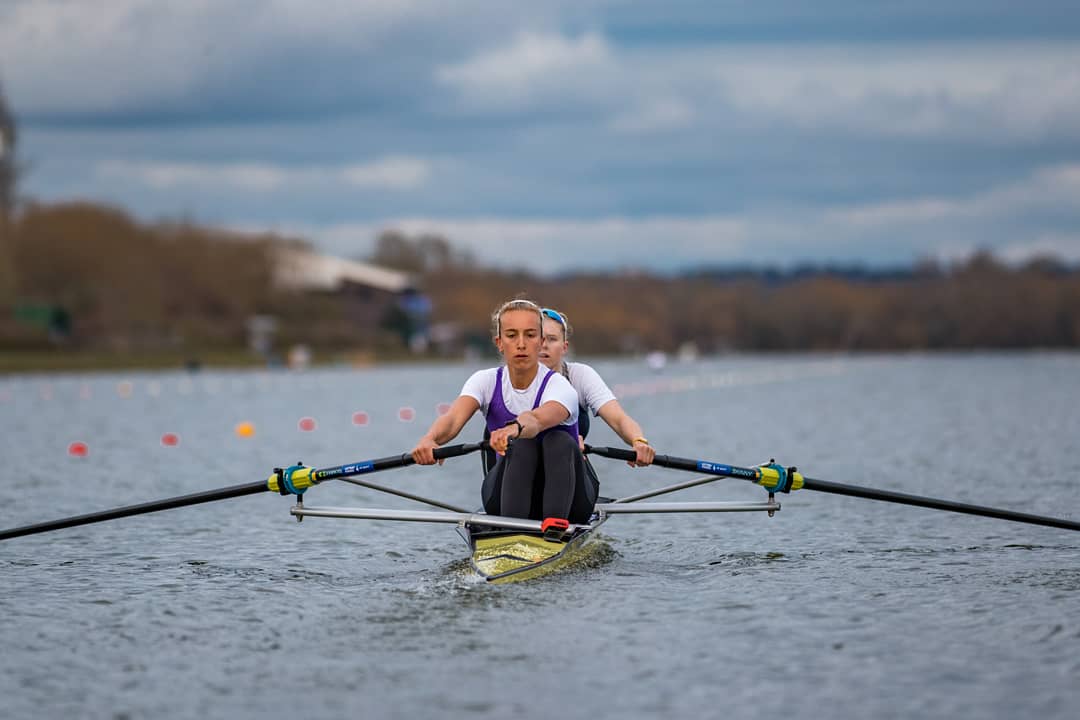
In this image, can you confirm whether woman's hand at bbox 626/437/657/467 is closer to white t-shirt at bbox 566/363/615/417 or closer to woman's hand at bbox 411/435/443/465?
white t-shirt at bbox 566/363/615/417

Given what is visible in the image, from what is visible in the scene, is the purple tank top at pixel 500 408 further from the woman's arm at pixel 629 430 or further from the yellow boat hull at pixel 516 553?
the yellow boat hull at pixel 516 553

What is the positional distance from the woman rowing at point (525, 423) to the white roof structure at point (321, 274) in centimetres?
10719

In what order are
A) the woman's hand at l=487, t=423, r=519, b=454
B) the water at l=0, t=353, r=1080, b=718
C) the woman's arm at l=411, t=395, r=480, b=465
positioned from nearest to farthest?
the water at l=0, t=353, r=1080, b=718 → the woman's hand at l=487, t=423, r=519, b=454 → the woman's arm at l=411, t=395, r=480, b=465

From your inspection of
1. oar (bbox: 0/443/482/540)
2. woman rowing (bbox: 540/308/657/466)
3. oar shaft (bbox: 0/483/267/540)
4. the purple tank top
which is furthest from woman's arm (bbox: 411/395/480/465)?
oar shaft (bbox: 0/483/267/540)

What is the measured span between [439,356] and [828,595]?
103m

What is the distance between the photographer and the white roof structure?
118 m

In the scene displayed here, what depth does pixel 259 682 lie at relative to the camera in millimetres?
7047

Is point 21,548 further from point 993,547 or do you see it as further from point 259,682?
point 993,547

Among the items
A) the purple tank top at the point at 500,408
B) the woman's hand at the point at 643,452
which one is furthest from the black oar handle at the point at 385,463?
the woman's hand at the point at 643,452

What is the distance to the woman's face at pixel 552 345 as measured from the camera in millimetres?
10414

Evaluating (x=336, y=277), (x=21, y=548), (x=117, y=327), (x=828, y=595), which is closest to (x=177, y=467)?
(x=21, y=548)

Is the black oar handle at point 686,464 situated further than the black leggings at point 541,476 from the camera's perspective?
Yes

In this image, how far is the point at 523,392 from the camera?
9.89m

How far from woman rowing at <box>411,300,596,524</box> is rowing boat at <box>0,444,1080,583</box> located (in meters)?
0.16
